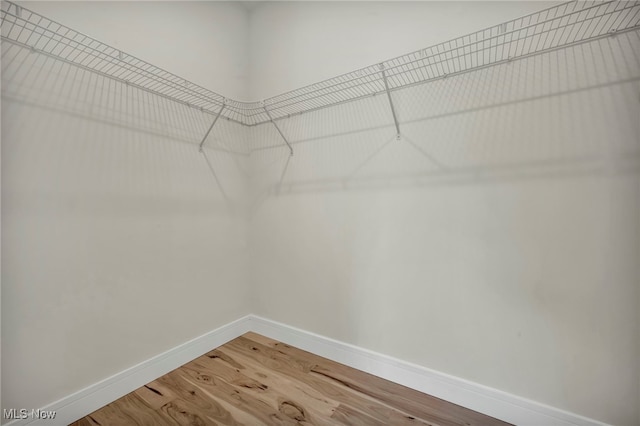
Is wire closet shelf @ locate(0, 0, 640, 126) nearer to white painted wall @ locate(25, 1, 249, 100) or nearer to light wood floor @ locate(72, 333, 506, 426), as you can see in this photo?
white painted wall @ locate(25, 1, 249, 100)

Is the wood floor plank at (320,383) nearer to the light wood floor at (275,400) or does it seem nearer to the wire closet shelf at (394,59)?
the light wood floor at (275,400)

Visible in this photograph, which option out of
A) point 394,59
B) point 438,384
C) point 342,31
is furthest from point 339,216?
point 342,31

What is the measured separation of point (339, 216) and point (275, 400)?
1.04 metres

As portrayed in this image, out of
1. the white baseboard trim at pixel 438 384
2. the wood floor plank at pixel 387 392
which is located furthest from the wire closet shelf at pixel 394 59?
the wood floor plank at pixel 387 392

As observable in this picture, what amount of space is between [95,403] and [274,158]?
5.44 feet

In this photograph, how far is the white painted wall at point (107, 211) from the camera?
1098 mm

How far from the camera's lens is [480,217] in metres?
1.26

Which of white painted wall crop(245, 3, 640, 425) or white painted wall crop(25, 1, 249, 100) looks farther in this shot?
white painted wall crop(25, 1, 249, 100)

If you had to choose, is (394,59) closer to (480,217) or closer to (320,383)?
(480,217)

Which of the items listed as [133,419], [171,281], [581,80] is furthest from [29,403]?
[581,80]

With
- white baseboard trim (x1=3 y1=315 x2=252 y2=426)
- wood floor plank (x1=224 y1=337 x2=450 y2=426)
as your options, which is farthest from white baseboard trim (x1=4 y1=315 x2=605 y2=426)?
wood floor plank (x1=224 y1=337 x2=450 y2=426)

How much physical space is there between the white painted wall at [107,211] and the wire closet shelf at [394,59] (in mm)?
70

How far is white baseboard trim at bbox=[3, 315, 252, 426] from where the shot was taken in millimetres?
1189

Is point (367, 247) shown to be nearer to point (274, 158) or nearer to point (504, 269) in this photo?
point (504, 269)
